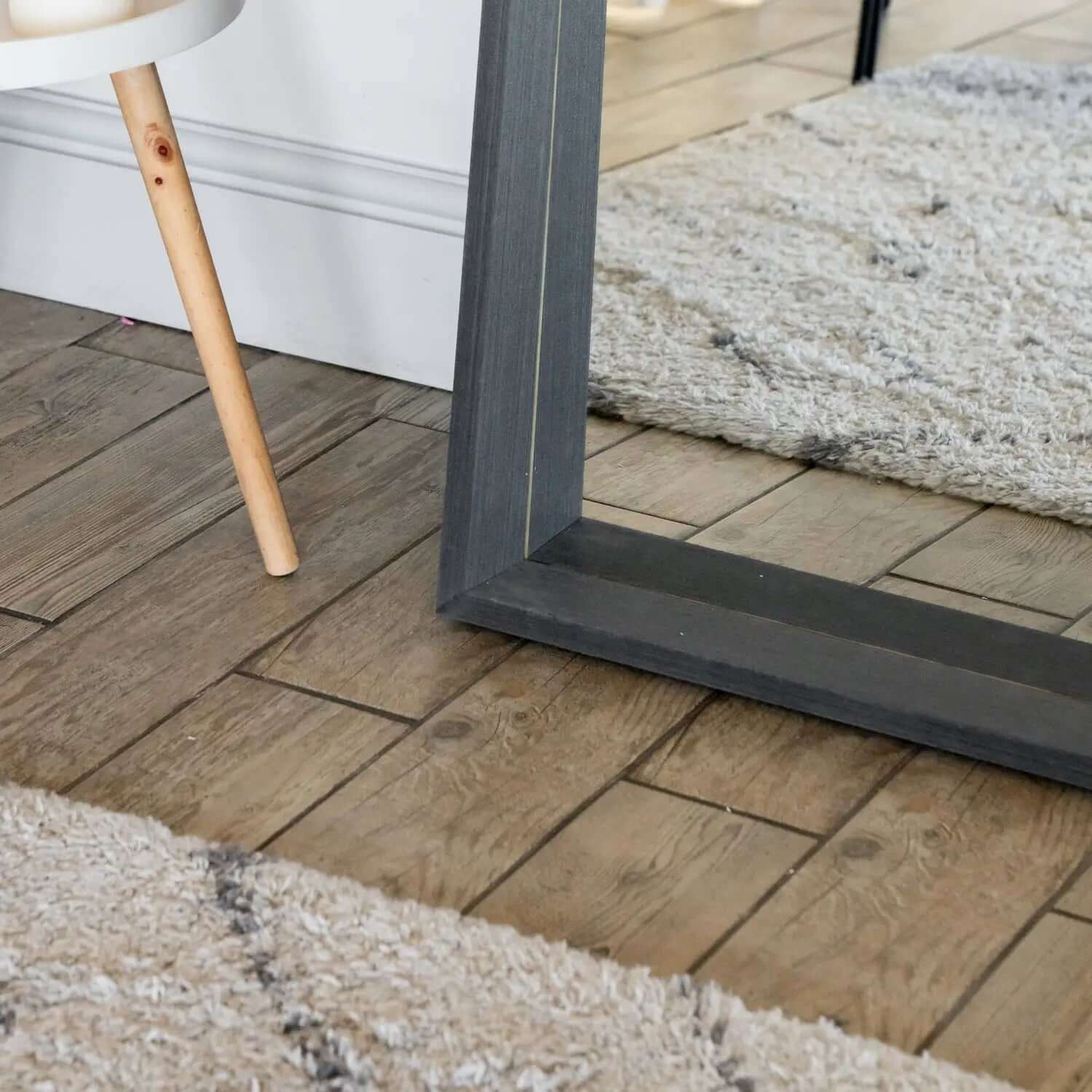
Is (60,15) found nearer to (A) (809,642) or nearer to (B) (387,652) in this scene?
(B) (387,652)

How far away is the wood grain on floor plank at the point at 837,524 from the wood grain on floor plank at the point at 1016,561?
13 millimetres

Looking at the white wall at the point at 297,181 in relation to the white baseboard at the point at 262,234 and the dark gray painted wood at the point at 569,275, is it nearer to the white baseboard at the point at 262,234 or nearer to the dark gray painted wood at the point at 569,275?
the white baseboard at the point at 262,234

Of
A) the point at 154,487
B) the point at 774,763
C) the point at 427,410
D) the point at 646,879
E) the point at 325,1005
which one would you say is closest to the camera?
the point at 325,1005

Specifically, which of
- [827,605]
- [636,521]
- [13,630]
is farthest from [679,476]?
[13,630]

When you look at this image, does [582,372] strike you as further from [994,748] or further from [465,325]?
[994,748]

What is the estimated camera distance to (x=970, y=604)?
1.18m

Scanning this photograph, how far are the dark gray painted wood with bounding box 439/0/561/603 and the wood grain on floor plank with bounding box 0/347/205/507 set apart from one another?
455 mm

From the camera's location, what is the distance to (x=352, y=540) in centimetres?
133

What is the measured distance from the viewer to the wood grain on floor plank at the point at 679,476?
128 cm

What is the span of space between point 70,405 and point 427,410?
343 millimetres

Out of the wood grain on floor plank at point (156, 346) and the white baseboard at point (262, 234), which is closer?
the white baseboard at point (262, 234)

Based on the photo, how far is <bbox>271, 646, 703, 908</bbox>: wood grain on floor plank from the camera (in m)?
0.98

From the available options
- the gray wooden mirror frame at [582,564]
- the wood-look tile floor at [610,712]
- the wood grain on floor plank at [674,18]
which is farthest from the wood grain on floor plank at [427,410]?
the wood grain on floor plank at [674,18]

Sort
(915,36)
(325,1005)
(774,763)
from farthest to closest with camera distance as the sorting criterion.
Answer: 1. (915,36)
2. (774,763)
3. (325,1005)
